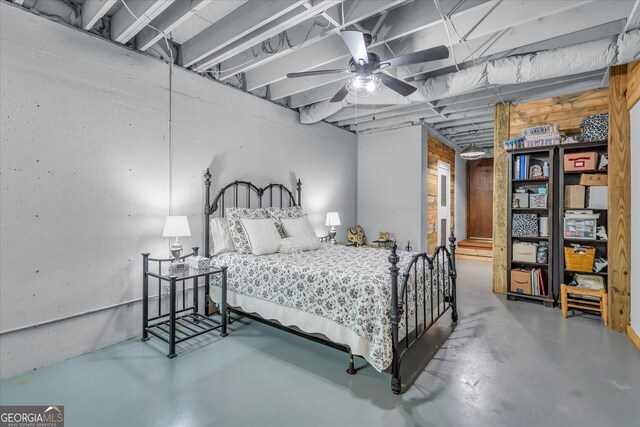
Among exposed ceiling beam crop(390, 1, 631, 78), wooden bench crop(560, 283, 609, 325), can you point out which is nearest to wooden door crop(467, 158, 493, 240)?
wooden bench crop(560, 283, 609, 325)

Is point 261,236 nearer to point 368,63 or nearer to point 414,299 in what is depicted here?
point 414,299

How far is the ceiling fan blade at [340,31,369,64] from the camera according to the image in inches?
85.0

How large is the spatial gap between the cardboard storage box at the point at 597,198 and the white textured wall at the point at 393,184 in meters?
2.43

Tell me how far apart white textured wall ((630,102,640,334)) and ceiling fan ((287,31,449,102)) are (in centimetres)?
213

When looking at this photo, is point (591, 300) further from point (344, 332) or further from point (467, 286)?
point (344, 332)

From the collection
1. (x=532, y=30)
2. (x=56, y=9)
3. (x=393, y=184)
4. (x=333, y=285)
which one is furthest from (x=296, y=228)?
(x=532, y=30)

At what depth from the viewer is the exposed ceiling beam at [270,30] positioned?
7.75 ft

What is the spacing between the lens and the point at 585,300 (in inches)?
142

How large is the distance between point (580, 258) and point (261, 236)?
12.5 ft

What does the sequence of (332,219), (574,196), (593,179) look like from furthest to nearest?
1. (332,219)
2. (574,196)
3. (593,179)

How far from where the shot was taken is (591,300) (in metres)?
3.62

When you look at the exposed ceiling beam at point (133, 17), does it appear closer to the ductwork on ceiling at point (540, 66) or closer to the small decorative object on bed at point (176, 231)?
the small decorative object on bed at point (176, 231)

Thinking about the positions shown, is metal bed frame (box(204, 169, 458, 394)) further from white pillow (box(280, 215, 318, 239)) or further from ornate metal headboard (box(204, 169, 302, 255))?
white pillow (box(280, 215, 318, 239))

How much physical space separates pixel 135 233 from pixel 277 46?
233 centimetres
